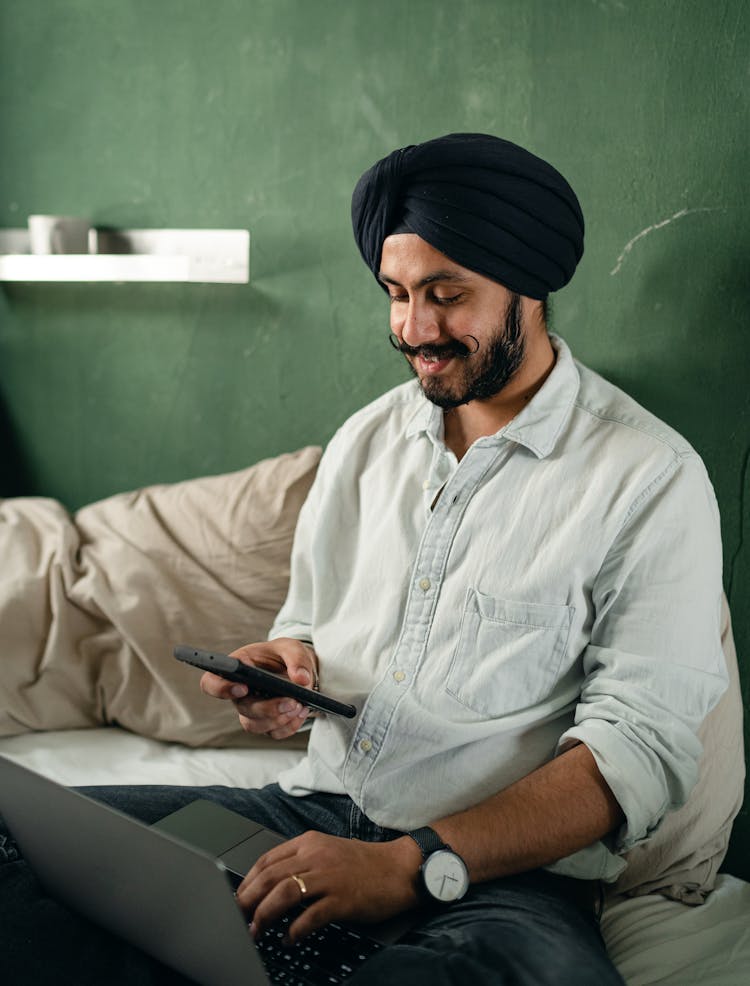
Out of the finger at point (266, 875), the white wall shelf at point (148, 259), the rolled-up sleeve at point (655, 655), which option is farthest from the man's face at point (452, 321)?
the white wall shelf at point (148, 259)

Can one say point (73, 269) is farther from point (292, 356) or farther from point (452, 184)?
point (452, 184)

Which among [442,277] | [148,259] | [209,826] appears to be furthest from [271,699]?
[148,259]

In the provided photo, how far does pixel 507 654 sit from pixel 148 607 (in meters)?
0.77

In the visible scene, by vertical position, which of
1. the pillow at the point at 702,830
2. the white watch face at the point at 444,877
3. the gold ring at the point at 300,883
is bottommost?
the pillow at the point at 702,830

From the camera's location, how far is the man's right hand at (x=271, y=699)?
1.20 metres

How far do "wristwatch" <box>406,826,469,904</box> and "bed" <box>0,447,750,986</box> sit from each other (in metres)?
0.56

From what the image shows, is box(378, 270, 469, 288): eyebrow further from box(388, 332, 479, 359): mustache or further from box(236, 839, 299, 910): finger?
box(236, 839, 299, 910): finger

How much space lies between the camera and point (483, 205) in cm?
118

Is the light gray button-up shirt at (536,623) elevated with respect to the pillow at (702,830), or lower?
elevated

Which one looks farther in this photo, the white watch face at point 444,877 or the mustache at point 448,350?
the mustache at point 448,350

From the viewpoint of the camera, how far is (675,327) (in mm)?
1482

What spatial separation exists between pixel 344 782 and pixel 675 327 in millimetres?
843

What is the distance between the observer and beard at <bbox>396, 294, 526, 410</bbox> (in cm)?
124

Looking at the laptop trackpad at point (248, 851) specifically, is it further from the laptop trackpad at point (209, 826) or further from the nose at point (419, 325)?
the nose at point (419, 325)
